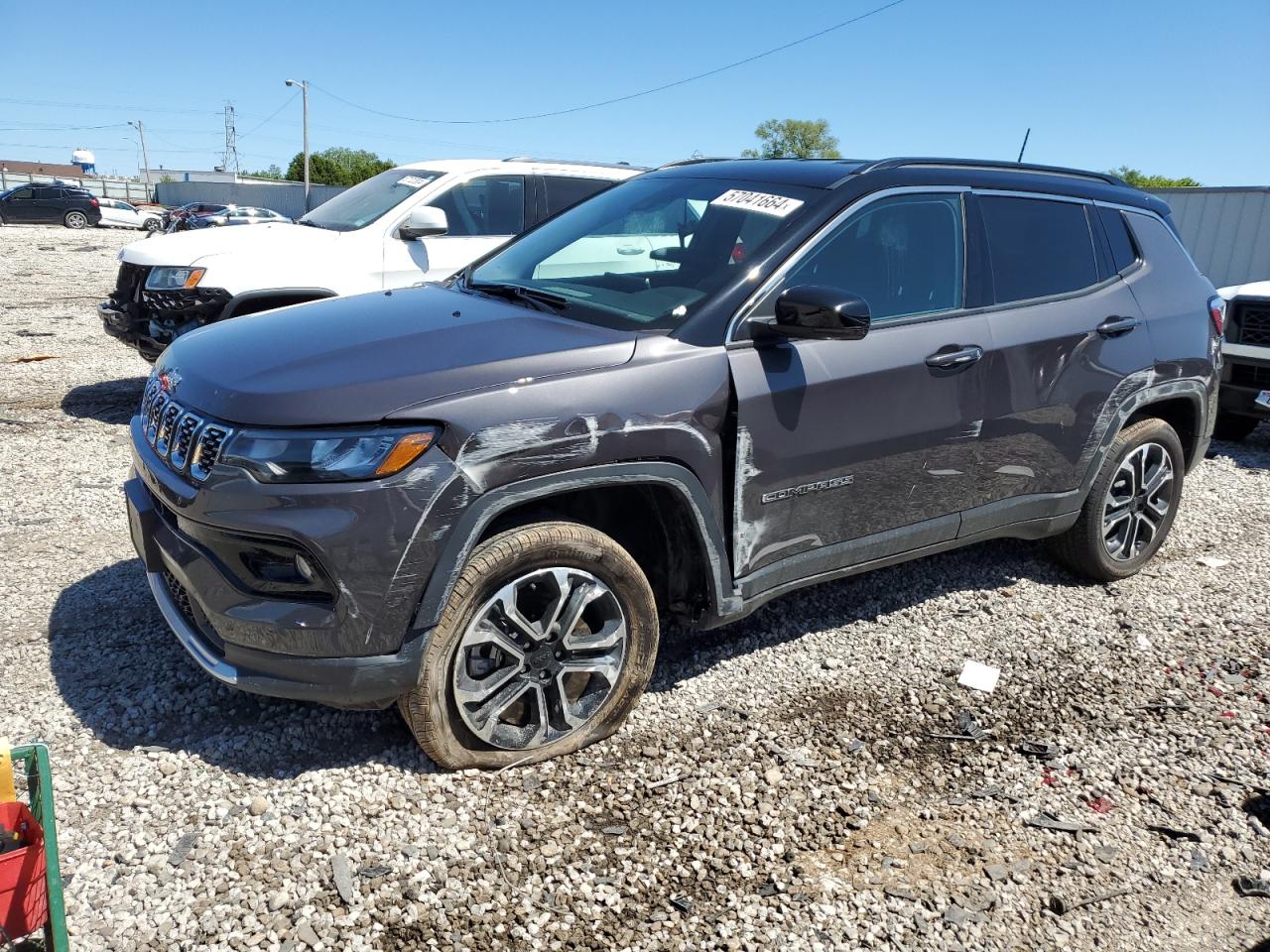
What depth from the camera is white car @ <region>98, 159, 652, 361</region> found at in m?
6.68

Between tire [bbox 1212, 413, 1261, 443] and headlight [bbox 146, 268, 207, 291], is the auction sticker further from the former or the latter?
tire [bbox 1212, 413, 1261, 443]

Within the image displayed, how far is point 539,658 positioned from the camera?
305 centimetres

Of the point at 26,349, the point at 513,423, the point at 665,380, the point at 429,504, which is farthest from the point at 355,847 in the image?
the point at 26,349

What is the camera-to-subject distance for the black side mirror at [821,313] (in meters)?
3.12

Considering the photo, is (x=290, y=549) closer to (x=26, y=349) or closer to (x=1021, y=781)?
(x=1021, y=781)

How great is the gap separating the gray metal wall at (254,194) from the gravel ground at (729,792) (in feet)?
121

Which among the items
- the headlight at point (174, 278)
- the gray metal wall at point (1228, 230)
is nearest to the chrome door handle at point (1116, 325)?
the headlight at point (174, 278)

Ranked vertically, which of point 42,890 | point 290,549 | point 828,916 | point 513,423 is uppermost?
point 513,423

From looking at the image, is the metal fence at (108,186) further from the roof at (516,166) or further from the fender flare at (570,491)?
the fender flare at (570,491)

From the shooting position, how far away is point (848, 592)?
4656 mm

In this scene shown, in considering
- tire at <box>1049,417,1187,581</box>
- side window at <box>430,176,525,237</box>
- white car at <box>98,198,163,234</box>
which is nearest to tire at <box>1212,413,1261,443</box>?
tire at <box>1049,417,1187,581</box>

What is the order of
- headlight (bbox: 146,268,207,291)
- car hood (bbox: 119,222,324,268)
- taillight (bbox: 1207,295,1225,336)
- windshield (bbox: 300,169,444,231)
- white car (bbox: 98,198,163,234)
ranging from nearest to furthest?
taillight (bbox: 1207,295,1225,336), headlight (bbox: 146,268,207,291), car hood (bbox: 119,222,324,268), windshield (bbox: 300,169,444,231), white car (bbox: 98,198,163,234)

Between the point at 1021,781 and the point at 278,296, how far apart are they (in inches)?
221

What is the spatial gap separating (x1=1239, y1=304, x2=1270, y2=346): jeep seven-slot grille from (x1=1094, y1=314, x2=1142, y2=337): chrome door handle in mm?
4021
